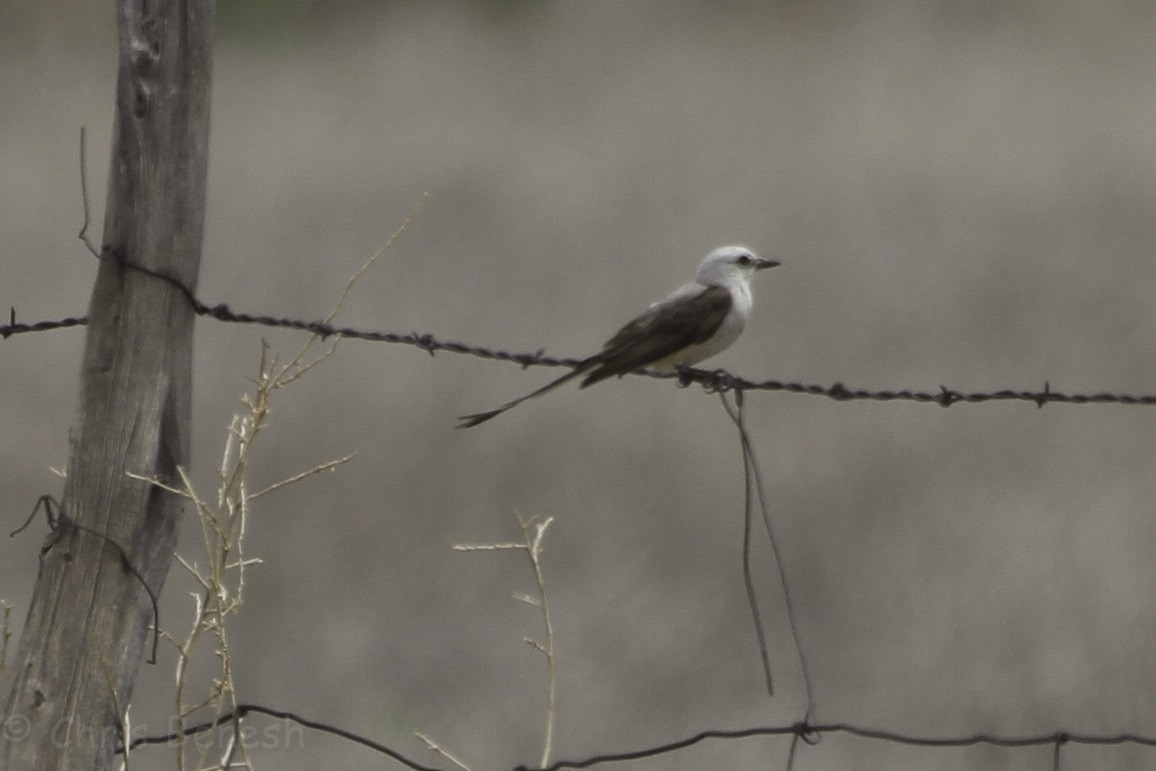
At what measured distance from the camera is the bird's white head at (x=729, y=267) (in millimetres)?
5410

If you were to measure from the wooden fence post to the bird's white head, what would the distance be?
7.86ft

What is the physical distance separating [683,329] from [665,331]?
2.6 inches

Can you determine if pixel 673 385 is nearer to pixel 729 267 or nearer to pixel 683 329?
pixel 729 267

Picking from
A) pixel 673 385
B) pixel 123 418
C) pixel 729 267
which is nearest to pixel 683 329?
pixel 729 267

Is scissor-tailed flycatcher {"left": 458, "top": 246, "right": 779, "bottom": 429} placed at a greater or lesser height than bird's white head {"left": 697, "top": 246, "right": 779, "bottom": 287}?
lesser

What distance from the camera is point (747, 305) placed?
5.38m

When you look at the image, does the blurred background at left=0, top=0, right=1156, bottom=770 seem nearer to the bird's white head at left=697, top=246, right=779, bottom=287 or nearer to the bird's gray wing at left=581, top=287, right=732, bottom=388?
the bird's white head at left=697, top=246, right=779, bottom=287

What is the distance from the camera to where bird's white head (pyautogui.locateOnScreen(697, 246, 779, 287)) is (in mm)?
5410

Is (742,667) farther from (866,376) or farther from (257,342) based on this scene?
(257,342)

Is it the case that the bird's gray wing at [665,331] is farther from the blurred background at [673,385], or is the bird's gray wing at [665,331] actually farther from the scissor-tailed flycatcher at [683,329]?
the blurred background at [673,385]

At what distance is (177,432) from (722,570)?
538cm

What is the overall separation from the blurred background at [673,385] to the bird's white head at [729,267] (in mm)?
2336

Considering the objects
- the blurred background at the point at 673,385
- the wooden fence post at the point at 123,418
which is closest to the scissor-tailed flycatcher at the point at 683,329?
the wooden fence post at the point at 123,418

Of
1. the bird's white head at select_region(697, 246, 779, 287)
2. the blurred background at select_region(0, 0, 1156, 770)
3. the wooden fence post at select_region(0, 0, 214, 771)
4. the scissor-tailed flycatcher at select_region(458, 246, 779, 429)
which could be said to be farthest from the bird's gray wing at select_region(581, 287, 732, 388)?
the blurred background at select_region(0, 0, 1156, 770)
